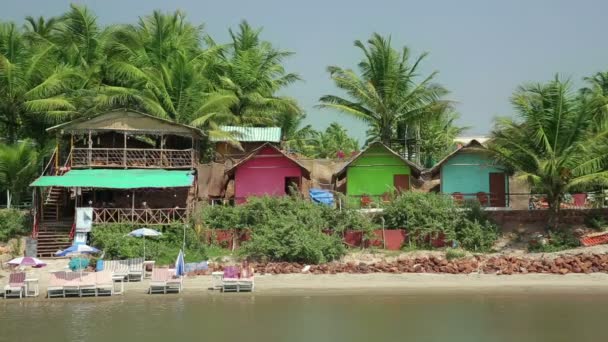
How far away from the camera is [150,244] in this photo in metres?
24.5

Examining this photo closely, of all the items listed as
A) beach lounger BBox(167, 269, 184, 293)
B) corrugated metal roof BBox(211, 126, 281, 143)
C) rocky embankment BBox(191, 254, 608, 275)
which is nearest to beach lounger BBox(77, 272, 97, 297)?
beach lounger BBox(167, 269, 184, 293)

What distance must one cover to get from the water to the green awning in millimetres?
6803

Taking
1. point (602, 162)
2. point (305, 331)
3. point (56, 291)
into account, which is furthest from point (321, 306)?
point (602, 162)

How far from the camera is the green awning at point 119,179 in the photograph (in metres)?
25.9

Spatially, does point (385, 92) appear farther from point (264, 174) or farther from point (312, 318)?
point (312, 318)

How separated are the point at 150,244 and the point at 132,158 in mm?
6141

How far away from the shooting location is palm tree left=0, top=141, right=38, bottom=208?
29.1 metres

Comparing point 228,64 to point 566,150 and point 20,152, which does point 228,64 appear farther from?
point 566,150

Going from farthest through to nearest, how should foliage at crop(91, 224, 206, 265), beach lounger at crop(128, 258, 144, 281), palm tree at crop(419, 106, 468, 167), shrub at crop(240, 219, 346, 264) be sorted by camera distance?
palm tree at crop(419, 106, 468, 167) < foliage at crop(91, 224, 206, 265) < shrub at crop(240, 219, 346, 264) < beach lounger at crop(128, 258, 144, 281)

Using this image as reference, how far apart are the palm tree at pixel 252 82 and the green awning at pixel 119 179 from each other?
22.1 ft

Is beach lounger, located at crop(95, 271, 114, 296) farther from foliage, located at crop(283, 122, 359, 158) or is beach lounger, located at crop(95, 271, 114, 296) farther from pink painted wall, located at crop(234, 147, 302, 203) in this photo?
foliage, located at crop(283, 122, 359, 158)

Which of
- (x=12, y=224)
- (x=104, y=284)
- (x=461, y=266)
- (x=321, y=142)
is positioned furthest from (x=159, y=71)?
(x=321, y=142)

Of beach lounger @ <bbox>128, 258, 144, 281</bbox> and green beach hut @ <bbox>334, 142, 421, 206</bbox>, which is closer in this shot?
beach lounger @ <bbox>128, 258, 144, 281</bbox>

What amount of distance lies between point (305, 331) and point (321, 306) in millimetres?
3073
